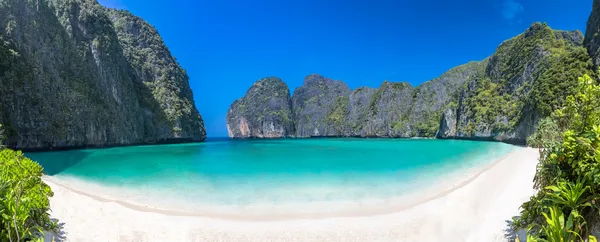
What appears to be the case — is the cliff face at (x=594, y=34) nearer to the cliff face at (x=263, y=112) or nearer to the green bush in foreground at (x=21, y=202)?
the green bush in foreground at (x=21, y=202)

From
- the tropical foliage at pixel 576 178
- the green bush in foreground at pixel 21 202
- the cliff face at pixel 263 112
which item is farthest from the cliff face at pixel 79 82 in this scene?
the cliff face at pixel 263 112

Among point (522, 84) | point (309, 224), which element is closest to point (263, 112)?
point (522, 84)

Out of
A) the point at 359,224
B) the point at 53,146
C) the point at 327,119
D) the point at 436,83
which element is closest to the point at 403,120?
the point at 436,83

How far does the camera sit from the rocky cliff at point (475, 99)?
4935 cm

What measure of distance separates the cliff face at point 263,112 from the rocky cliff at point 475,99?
4473 millimetres

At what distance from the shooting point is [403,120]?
14375cm

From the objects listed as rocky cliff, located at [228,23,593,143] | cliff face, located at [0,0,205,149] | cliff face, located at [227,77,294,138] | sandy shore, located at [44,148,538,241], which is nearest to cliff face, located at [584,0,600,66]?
rocky cliff, located at [228,23,593,143]

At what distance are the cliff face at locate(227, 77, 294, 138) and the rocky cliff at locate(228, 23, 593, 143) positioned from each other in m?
4.47

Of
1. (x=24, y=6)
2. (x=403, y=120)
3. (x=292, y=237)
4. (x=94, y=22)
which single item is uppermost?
(x=94, y=22)

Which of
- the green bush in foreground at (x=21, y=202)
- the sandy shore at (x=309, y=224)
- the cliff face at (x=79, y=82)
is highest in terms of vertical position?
the cliff face at (x=79, y=82)

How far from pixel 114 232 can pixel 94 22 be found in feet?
240

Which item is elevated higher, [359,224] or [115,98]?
[115,98]

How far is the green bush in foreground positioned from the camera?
369 centimetres

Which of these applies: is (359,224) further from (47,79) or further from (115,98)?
(115,98)
